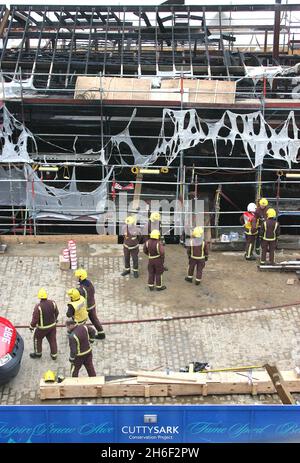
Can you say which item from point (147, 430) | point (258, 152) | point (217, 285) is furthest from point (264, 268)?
point (147, 430)

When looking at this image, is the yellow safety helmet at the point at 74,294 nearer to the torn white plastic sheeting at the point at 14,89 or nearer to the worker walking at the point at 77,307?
the worker walking at the point at 77,307

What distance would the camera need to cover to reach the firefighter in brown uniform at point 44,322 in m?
12.9

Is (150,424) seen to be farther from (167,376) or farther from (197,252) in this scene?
(197,252)

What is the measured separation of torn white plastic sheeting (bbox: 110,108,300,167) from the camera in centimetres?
1673

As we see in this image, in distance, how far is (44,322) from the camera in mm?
12938

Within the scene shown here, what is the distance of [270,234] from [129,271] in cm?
343

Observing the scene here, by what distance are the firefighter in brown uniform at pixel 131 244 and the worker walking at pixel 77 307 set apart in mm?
3275

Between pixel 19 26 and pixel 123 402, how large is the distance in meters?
14.0

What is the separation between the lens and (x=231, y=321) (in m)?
14.7

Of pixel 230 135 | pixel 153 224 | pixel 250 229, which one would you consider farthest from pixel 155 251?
pixel 230 135

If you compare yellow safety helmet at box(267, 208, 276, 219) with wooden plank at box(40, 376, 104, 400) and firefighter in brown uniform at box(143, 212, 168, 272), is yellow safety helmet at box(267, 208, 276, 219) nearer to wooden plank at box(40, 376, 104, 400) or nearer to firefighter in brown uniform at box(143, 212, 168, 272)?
firefighter in brown uniform at box(143, 212, 168, 272)

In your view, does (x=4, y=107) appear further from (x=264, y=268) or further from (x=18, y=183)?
(x=264, y=268)

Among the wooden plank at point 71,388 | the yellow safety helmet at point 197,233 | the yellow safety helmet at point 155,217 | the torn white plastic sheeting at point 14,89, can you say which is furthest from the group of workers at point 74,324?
the torn white plastic sheeting at point 14,89

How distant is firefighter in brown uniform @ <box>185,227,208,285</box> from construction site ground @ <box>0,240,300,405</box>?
1.49ft
